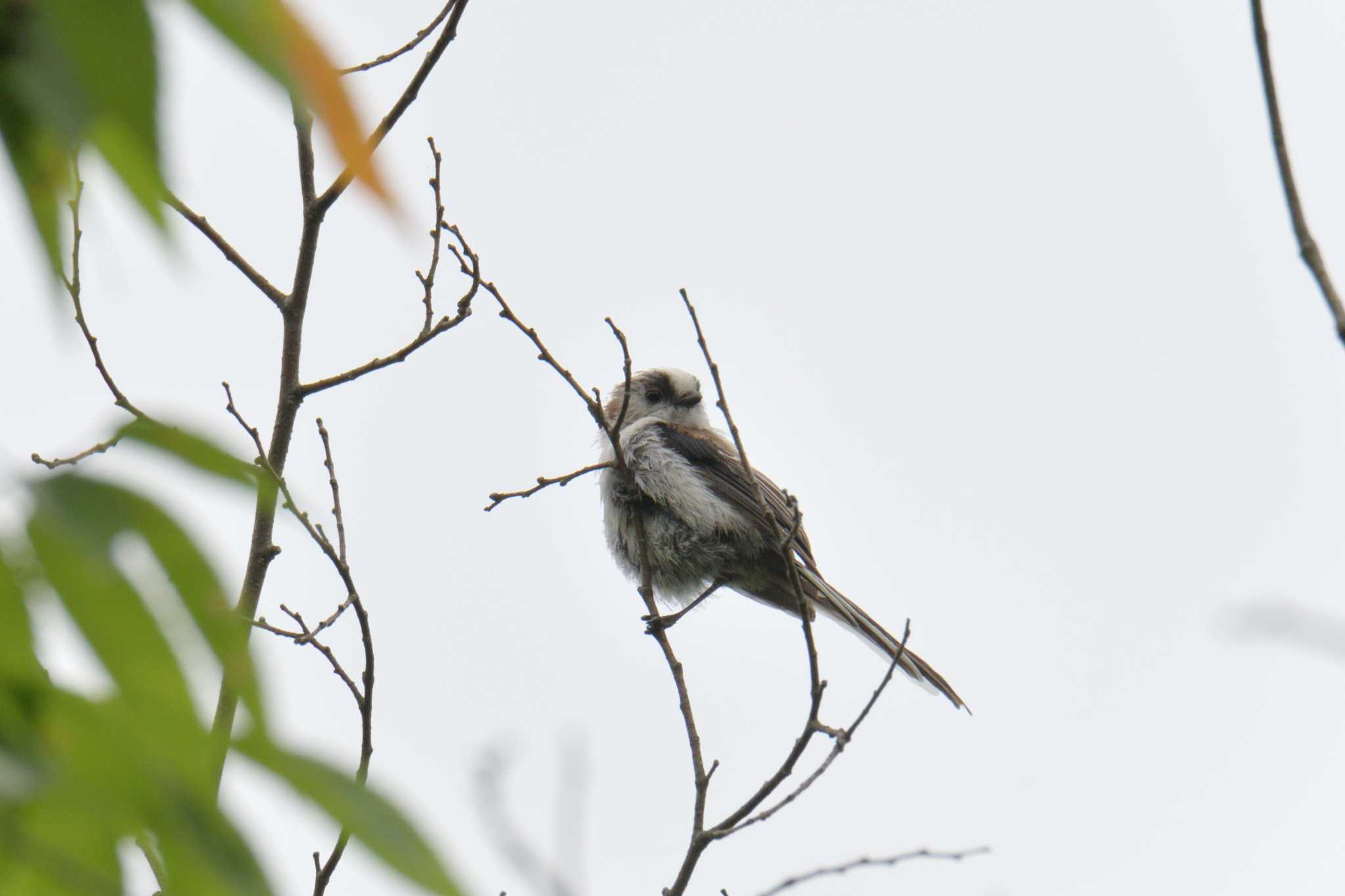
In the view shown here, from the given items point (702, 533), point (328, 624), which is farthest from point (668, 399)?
point (328, 624)

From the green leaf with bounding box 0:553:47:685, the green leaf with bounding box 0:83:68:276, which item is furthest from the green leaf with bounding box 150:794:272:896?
the green leaf with bounding box 0:83:68:276

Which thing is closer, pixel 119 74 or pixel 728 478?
pixel 119 74

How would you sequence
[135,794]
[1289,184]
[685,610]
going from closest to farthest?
[135,794] → [1289,184] → [685,610]

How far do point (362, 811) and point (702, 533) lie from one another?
5.80 m

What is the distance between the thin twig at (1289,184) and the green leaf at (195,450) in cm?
130

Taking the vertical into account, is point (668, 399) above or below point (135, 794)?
above

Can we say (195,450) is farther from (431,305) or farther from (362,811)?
(431,305)

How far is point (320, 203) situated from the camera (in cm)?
372

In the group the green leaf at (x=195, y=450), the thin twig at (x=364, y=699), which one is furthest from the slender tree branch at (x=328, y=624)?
the green leaf at (x=195, y=450)

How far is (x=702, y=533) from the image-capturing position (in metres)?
6.68

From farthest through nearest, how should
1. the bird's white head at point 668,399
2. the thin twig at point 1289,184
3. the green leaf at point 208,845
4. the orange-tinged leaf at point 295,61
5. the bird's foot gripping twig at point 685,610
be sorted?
the bird's white head at point 668,399 < the bird's foot gripping twig at point 685,610 < the thin twig at point 1289,184 < the green leaf at point 208,845 < the orange-tinged leaf at point 295,61

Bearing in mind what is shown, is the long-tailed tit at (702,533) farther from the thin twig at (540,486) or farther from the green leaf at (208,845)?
the green leaf at (208,845)

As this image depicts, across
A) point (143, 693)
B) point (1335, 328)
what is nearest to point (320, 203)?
point (1335, 328)

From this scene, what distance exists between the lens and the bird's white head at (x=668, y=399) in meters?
7.71
